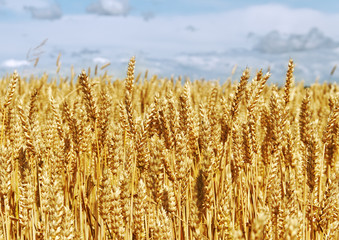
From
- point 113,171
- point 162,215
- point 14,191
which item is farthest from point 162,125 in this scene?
point 14,191

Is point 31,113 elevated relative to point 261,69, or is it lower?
lower

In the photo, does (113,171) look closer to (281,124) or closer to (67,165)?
(67,165)

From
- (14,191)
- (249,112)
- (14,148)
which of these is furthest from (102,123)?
(249,112)

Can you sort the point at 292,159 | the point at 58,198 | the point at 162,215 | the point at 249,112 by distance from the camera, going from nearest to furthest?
the point at 58,198 → the point at 162,215 → the point at 249,112 → the point at 292,159

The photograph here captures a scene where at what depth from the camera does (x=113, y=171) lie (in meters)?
2.03

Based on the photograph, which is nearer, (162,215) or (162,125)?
(162,215)

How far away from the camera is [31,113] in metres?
2.61

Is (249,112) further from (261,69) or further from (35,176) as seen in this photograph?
(35,176)

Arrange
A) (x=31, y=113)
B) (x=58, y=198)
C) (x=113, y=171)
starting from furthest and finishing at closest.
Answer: (x=31, y=113), (x=113, y=171), (x=58, y=198)

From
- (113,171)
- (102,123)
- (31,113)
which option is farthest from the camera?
(31,113)

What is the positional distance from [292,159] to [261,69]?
22.2 inches

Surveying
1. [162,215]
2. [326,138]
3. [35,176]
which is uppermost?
[326,138]

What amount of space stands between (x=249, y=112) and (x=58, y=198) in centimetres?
95

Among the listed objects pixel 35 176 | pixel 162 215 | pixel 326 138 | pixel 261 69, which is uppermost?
pixel 261 69
